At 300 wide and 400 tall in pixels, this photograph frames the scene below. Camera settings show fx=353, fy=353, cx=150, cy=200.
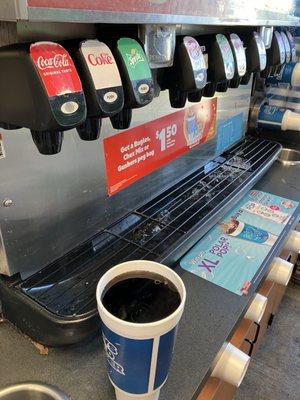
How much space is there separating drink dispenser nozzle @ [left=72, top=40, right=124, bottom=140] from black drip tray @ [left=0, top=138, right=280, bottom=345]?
1.14ft

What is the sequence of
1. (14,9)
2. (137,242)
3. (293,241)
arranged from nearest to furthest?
1. (14,9)
2. (137,242)
3. (293,241)

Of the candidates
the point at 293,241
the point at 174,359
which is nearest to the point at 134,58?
the point at 174,359

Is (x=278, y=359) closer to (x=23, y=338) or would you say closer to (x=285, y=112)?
(x=285, y=112)

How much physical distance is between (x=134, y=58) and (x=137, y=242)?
43 centimetres

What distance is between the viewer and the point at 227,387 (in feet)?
2.70

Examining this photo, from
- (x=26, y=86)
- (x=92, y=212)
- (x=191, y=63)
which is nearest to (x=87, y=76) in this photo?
(x=26, y=86)

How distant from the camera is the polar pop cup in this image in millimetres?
431

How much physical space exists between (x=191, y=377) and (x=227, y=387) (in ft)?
0.93

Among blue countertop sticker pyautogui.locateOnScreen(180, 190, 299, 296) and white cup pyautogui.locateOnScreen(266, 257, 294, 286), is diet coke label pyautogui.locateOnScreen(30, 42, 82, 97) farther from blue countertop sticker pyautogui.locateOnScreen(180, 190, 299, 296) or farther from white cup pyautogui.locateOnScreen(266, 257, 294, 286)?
white cup pyautogui.locateOnScreen(266, 257, 294, 286)

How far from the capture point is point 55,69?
16.7 inches

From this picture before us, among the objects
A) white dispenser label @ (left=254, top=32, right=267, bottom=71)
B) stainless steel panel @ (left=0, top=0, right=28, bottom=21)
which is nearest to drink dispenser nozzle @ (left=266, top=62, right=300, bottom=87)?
white dispenser label @ (left=254, top=32, right=267, bottom=71)

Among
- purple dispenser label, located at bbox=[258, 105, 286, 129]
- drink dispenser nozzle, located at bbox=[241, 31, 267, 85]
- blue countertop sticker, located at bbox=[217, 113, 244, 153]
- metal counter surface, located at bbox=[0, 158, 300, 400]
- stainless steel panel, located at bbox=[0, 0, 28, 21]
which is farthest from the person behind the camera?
purple dispenser label, located at bbox=[258, 105, 286, 129]

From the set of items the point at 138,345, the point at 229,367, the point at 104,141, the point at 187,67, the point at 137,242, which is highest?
the point at 187,67

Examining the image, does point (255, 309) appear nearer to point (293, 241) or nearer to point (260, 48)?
point (293, 241)
